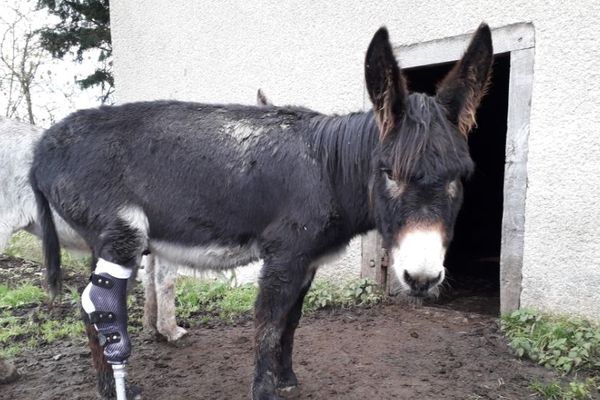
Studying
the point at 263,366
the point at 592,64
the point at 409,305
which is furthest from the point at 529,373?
the point at 592,64

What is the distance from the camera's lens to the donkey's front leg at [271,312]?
2.36 m

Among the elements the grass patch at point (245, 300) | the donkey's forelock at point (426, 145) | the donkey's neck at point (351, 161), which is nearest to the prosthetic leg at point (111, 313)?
the donkey's neck at point (351, 161)

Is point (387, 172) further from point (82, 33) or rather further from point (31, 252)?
point (82, 33)

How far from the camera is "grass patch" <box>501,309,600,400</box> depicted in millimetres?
2855

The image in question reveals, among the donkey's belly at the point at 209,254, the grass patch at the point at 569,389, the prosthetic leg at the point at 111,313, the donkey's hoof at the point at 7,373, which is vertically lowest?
the donkey's hoof at the point at 7,373

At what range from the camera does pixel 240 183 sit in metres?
2.45

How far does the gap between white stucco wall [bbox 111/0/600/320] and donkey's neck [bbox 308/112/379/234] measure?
79.7 inches

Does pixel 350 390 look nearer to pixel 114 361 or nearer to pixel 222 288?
pixel 114 361

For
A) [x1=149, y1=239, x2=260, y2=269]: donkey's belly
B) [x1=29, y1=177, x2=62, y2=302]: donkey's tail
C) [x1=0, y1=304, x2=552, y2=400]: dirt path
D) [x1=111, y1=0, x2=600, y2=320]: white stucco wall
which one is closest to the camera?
[x1=149, y1=239, x2=260, y2=269]: donkey's belly

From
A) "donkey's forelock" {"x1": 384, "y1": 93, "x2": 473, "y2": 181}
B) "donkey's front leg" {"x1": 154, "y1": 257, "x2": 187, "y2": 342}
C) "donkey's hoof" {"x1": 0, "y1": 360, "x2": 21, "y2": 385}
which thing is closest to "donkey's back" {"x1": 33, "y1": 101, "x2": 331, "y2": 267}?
"donkey's forelock" {"x1": 384, "y1": 93, "x2": 473, "y2": 181}

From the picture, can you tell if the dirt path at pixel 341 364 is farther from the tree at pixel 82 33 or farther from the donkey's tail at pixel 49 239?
the tree at pixel 82 33

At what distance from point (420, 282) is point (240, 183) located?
3.49 ft

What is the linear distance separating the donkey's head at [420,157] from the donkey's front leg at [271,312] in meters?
0.52

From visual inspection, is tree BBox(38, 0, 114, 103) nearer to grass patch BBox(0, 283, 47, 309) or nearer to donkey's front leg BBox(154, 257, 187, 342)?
grass patch BBox(0, 283, 47, 309)
